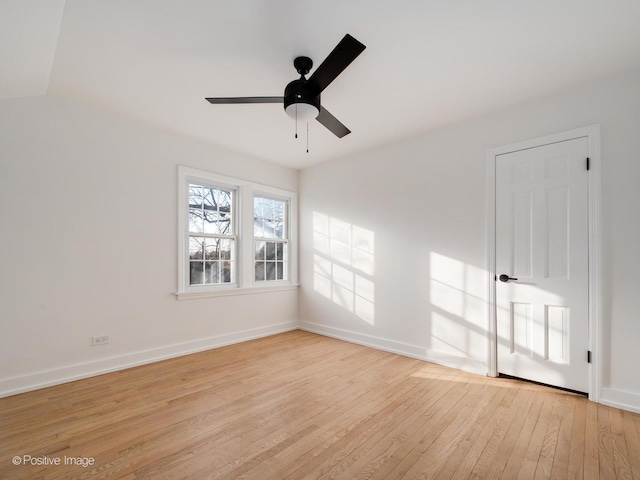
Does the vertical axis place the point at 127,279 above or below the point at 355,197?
below

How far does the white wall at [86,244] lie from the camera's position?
278 cm

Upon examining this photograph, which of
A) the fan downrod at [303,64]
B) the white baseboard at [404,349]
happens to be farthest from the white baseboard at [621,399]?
the fan downrod at [303,64]

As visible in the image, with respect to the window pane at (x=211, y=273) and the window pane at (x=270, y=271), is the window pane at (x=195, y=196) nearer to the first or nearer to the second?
the window pane at (x=211, y=273)

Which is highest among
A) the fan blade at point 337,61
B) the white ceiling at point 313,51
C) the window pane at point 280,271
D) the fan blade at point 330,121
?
the white ceiling at point 313,51

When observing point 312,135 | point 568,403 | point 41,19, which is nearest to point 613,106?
point 568,403

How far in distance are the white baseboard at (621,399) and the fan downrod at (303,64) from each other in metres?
3.51

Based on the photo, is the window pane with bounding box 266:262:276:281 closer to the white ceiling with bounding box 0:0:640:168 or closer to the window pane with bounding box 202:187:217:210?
the window pane with bounding box 202:187:217:210

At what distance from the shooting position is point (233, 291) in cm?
433

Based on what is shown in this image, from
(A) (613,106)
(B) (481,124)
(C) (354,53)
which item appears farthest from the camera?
(B) (481,124)

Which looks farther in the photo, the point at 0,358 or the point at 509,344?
the point at 509,344

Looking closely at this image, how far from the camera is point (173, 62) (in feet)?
7.89

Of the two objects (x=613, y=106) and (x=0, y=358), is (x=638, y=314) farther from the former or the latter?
(x=0, y=358)

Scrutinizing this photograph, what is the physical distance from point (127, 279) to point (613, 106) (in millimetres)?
4905

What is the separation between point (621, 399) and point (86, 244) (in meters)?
5.00
